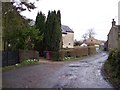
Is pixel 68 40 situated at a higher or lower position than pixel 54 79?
higher

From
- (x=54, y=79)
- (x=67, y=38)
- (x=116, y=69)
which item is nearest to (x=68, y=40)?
(x=67, y=38)

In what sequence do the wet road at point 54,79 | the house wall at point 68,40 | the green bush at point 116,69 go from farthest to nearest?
the house wall at point 68,40 → the green bush at point 116,69 → the wet road at point 54,79

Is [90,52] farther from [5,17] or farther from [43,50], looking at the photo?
[5,17]

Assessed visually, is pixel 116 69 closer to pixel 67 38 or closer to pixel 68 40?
pixel 67 38

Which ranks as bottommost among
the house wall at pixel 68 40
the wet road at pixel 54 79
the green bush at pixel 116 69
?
the wet road at pixel 54 79

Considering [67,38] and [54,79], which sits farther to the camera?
[67,38]

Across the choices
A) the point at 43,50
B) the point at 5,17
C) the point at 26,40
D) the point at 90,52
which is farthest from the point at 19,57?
the point at 90,52

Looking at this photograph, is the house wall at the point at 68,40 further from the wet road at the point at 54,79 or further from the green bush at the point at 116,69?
the green bush at the point at 116,69

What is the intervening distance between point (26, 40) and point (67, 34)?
125ft

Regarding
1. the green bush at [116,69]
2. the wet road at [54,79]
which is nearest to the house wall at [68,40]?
the wet road at [54,79]

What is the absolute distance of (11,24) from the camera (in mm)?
25047

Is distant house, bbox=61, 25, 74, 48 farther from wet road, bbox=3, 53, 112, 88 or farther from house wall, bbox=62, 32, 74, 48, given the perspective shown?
Answer: wet road, bbox=3, 53, 112, 88

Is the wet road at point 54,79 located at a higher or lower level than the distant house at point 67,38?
lower

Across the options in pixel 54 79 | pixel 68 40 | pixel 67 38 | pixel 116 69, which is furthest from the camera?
pixel 68 40
